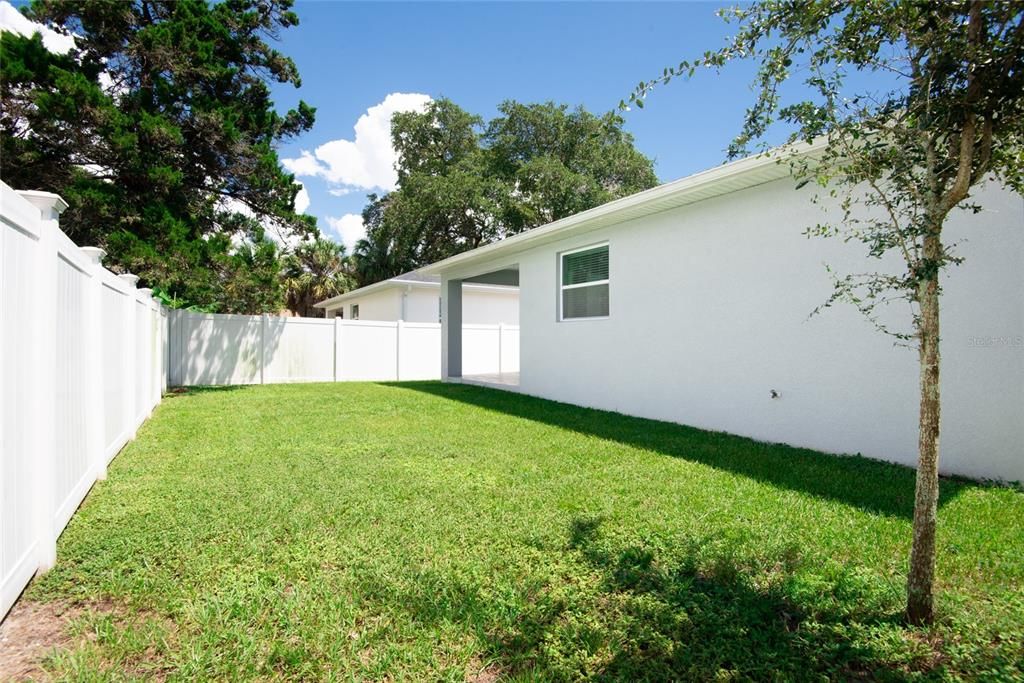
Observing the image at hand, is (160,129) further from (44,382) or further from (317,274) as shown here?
(317,274)

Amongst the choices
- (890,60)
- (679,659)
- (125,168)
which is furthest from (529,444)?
(125,168)

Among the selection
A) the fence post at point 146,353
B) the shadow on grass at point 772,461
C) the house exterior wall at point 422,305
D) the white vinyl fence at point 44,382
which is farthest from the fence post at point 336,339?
the white vinyl fence at point 44,382

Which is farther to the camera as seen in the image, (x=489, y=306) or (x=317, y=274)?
(x=317, y=274)

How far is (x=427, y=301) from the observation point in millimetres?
19188

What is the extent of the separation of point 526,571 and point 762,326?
489 cm

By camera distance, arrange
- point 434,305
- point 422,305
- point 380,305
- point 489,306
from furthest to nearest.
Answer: point 380,305 → point 489,306 → point 434,305 → point 422,305

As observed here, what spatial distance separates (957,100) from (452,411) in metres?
7.47

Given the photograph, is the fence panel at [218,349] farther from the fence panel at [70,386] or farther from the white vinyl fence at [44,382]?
the fence panel at [70,386]

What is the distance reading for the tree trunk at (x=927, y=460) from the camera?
234cm

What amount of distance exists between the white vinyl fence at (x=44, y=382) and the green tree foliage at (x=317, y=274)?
23.3m

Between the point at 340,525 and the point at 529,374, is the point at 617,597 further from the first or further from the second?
the point at 529,374

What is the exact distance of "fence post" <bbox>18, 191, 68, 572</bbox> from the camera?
279 cm

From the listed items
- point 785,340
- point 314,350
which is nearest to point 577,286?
point 785,340

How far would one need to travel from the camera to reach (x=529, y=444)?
6.20 meters
